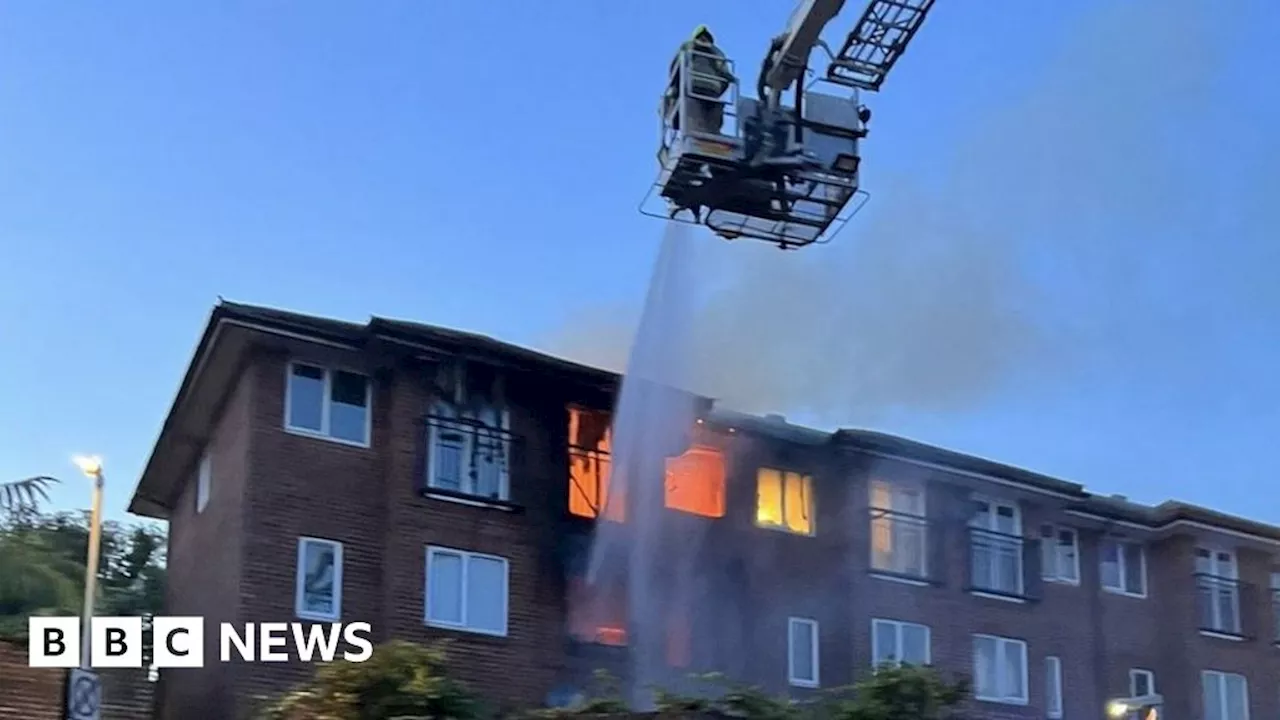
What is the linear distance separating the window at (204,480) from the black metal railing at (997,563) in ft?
48.4

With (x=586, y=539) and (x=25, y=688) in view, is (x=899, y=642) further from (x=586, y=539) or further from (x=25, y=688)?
(x=25, y=688)

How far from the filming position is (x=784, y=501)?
34.3 m

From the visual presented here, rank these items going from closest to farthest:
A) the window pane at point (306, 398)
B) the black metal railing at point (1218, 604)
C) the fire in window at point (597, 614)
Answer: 1. the window pane at point (306, 398)
2. the fire in window at point (597, 614)
3. the black metal railing at point (1218, 604)

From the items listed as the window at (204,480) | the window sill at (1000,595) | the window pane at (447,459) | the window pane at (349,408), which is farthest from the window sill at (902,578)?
the window at (204,480)

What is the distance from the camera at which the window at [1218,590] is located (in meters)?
41.5

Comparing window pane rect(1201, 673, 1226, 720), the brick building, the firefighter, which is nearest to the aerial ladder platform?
the firefighter

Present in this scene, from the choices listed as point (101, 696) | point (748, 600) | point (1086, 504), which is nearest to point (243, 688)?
point (101, 696)

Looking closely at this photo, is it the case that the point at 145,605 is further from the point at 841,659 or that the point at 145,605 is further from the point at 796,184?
the point at 796,184

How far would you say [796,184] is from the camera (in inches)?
952

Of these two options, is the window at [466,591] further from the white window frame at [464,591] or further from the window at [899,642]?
the window at [899,642]

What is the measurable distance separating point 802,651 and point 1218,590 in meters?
13.0

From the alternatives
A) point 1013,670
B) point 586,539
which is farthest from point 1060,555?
point 586,539

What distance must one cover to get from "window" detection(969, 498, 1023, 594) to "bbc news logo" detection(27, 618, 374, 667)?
1398 cm

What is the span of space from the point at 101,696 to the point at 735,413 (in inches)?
514
